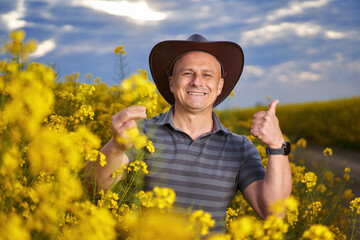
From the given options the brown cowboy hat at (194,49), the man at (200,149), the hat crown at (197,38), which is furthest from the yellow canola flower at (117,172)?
the hat crown at (197,38)

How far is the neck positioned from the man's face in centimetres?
7

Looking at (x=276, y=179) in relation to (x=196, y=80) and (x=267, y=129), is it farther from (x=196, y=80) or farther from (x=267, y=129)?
(x=196, y=80)

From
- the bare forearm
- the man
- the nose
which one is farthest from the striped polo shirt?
the nose

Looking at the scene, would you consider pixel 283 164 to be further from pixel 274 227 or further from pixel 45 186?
pixel 45 186

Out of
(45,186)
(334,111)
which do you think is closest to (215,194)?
(45,186)

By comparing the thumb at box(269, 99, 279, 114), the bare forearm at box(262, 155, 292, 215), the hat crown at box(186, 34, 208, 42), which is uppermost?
the hat crown at box(186, 34, 208, 42)

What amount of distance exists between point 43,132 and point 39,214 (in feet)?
1.19

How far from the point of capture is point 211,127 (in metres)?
2.65

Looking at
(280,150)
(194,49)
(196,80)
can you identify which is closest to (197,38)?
(194,49)

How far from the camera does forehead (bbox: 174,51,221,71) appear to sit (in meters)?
2.54

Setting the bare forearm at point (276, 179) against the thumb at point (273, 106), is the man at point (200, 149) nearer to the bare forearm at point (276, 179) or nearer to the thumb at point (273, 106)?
the bare forearm at point (276, 179)

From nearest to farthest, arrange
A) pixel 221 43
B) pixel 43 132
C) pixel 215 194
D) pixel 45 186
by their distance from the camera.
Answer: pixel 43 132 < pixel 45 186 < pixel 215 194 < pixel 221 43

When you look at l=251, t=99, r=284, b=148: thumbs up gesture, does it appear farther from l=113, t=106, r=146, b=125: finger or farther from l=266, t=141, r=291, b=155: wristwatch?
l=113, t=106, r=146, b=125: finger

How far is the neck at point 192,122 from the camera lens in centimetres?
256
